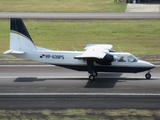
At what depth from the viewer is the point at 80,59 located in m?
32.8

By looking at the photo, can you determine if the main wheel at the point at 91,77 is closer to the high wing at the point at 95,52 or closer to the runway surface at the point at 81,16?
the high wing at the point at 95,52

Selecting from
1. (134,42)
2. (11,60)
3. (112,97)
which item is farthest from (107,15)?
(112,97)

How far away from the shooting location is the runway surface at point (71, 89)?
85.6 feet

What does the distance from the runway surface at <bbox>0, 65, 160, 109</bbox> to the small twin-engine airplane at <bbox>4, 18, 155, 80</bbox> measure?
2.47 feet

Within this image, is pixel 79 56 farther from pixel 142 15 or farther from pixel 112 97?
pixel 142 15

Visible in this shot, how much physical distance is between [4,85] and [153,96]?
9585 millimetres

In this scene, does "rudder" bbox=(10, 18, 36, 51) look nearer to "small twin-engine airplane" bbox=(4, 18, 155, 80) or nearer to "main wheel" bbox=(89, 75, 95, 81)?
"small twin-engine airplane" bbox=(4, 18, 155, 80)

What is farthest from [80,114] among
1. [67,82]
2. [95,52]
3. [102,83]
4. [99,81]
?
[95,52]

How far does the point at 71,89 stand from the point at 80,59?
338 centimetres

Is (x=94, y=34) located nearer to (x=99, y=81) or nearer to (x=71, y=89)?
(x=99, y=81)

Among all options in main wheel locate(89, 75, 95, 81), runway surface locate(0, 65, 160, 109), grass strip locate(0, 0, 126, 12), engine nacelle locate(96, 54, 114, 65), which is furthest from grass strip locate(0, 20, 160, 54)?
main wheel locate(89, 75, 95, 81)

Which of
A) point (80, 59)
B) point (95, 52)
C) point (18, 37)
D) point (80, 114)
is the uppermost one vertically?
point (18, 37)

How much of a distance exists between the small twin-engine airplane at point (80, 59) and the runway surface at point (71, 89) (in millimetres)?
752

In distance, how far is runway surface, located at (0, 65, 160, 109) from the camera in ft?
85.6
